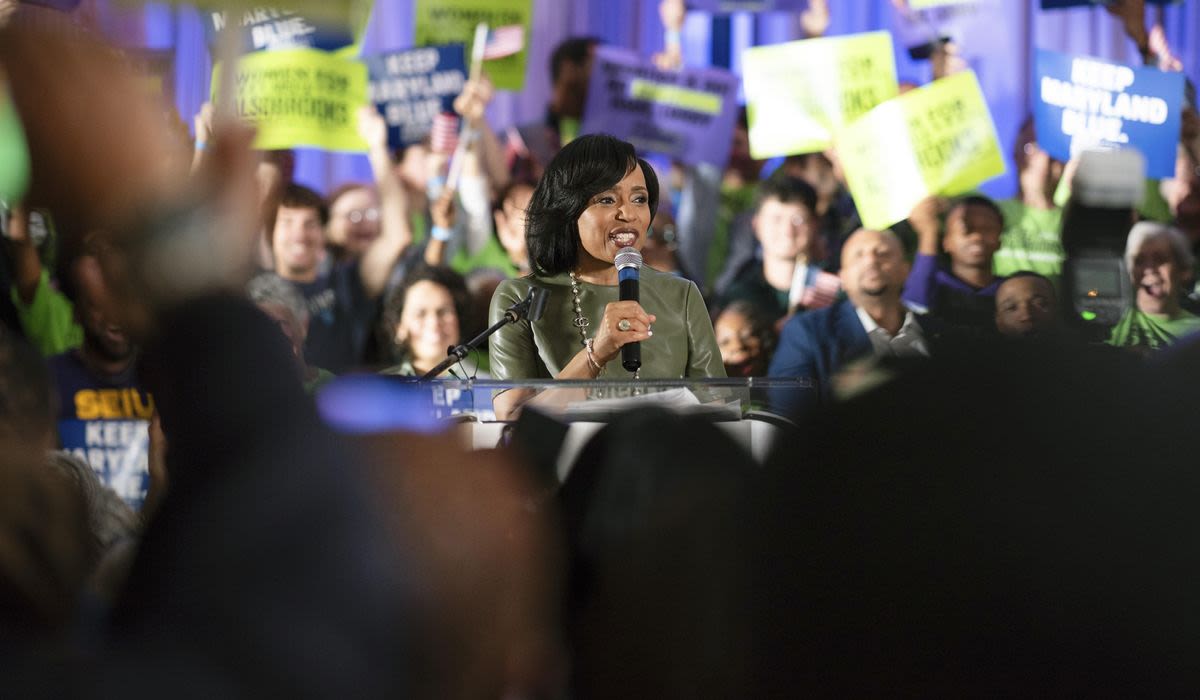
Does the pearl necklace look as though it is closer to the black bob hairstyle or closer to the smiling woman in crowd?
the black bob hairstyle

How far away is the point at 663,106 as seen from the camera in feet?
18.2

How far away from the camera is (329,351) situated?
4922mm

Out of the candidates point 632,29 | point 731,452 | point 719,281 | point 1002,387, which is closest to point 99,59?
point 731,452

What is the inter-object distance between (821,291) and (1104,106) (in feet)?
5.31

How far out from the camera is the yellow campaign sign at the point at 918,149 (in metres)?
5.23

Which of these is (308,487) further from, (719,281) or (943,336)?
(719,281)

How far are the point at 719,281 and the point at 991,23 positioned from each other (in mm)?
2029

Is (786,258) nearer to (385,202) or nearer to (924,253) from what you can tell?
(924,253)

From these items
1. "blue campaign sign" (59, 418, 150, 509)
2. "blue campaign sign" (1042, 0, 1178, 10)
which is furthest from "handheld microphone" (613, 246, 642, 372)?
"blue campaign sign" (1042, 0, 1178, 10)

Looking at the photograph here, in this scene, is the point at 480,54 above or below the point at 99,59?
above

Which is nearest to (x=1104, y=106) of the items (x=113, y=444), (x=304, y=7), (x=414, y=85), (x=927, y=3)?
(x=927, y=3)

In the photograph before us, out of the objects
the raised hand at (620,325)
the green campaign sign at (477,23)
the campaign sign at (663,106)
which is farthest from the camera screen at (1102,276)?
the green campaign sign at (477,23)

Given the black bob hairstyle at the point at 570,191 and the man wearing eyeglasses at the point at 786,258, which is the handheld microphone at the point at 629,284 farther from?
the man wearing eyeglasses at the point at 786,258

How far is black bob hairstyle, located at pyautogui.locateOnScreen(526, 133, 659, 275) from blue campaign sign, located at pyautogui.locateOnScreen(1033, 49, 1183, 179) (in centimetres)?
330
